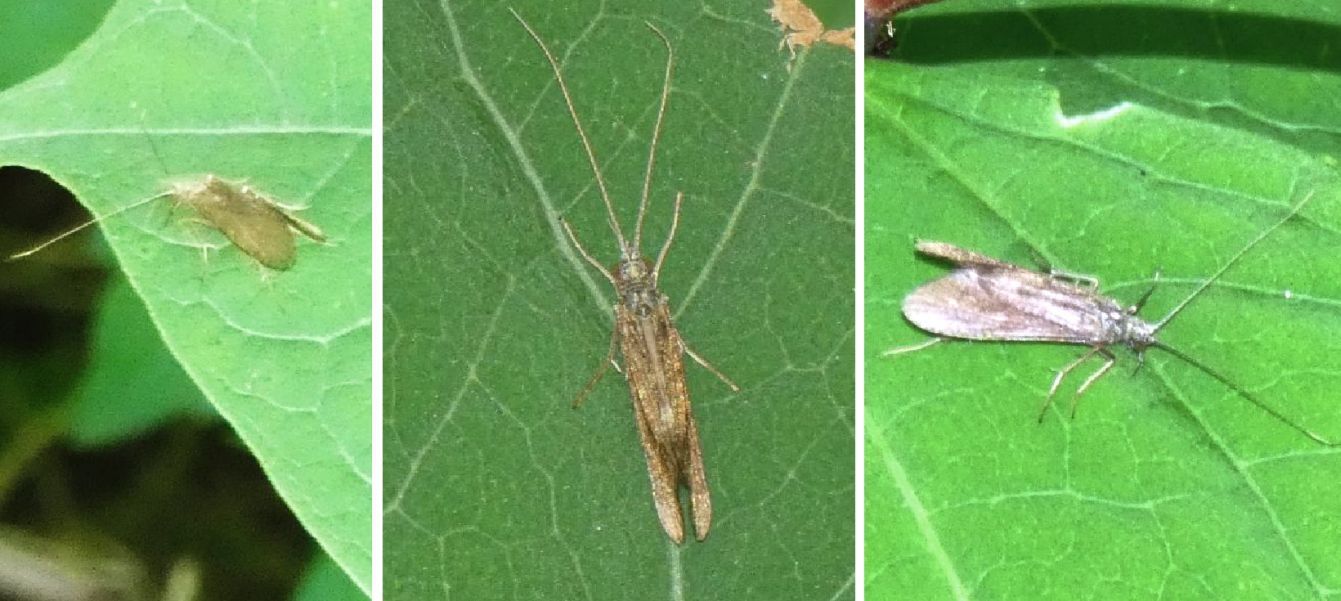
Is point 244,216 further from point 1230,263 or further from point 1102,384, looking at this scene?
point 1230,263

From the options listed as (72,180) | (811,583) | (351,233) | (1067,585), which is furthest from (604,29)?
(1067,585)

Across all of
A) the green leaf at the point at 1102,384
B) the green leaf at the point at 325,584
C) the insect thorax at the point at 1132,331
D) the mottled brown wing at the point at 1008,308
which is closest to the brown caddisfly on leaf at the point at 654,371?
the green leaf at the point at 1102,384

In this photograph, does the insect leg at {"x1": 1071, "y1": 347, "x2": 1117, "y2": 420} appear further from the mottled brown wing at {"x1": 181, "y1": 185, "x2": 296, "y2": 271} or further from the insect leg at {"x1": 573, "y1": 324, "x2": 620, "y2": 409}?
the mottled brown wing at {"x1": 181, "y1": 185, "x2": 296, "y2": 271}

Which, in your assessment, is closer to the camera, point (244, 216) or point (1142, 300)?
point (244, 216)

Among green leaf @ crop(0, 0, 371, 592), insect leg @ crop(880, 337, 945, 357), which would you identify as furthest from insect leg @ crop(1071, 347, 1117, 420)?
green leaf @ crop(0, 0, 371, 592)

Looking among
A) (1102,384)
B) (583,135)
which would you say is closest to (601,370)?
(583,135)

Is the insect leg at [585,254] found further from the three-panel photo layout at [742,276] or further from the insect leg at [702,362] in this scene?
the insect leg at [702,362]
